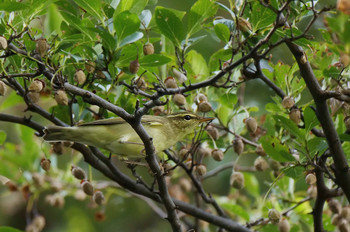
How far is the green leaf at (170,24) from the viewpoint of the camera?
110 inches

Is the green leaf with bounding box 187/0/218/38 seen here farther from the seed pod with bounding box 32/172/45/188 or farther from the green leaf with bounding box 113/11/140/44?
the seed pod with bounding box 32/172/45/188

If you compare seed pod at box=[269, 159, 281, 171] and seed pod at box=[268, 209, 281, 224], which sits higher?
seed pod at box=[269, 159, 281, 171]

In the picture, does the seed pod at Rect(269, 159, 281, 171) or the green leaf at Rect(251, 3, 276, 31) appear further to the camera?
the seed pod at Rect(269, 159, 281, 171)

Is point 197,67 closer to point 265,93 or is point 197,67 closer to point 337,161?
point 337,161

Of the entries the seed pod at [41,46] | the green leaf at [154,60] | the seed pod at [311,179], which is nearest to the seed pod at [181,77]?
the green leaf at [154,60]

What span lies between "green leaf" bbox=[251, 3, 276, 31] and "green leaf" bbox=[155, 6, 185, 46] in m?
0.40

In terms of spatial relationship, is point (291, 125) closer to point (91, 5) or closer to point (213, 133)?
point (213, 133)

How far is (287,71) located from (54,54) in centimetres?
141

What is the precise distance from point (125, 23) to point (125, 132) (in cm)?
98

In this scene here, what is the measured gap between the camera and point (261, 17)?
2.70m

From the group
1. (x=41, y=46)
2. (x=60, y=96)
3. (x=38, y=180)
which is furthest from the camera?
(x=38, y=180)

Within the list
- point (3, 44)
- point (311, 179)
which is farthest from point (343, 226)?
point (3, 44)

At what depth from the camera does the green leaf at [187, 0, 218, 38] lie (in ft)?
9.43

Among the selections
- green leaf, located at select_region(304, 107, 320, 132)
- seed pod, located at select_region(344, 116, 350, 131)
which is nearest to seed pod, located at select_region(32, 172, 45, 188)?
green leaf, located at select_region(304, 107, 320, 132)
